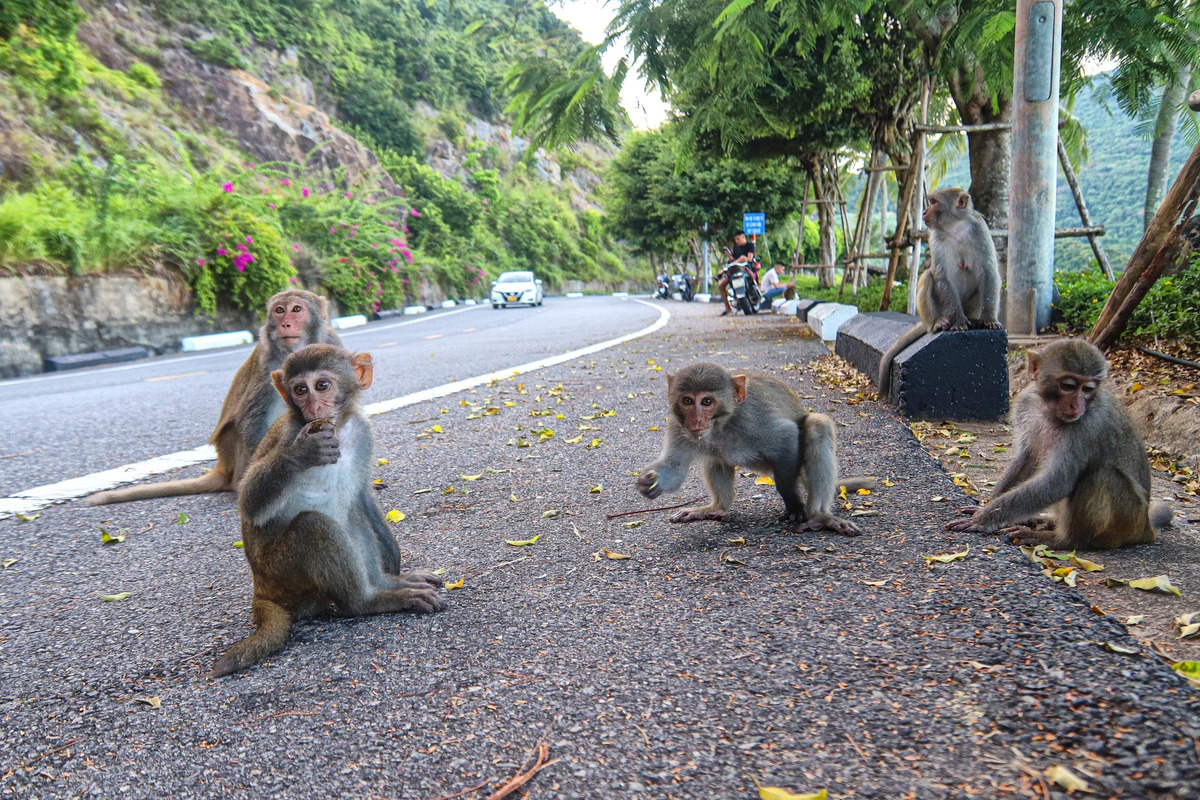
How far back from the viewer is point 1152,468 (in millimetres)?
4613

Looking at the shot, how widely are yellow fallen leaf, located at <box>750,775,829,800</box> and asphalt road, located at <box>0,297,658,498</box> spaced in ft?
16.3

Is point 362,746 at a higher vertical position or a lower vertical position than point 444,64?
lower

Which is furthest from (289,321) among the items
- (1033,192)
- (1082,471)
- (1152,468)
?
(1033,192)

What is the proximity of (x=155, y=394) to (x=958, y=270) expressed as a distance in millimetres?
7876

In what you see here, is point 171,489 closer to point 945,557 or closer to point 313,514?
point 313,514

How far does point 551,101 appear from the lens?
764 centimetres

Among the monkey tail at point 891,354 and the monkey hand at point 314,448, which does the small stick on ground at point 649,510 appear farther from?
the monkey tail at point 891,354

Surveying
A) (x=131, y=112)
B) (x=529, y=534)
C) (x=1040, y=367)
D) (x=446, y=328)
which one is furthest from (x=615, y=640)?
(x=131, y=112)

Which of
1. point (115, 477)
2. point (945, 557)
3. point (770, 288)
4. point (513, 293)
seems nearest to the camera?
point (945, 557)

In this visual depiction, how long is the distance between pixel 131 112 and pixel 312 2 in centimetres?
2260

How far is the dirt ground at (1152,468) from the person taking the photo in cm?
265

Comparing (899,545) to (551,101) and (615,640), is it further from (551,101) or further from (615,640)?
(551,101)

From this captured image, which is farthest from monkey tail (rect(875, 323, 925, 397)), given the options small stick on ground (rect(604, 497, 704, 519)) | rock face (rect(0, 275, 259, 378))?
rock face (rect(0, 275, 259, 378))

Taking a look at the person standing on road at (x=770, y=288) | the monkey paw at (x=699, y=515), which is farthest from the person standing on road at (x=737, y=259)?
the monkey paw at (x=699, y=515)
